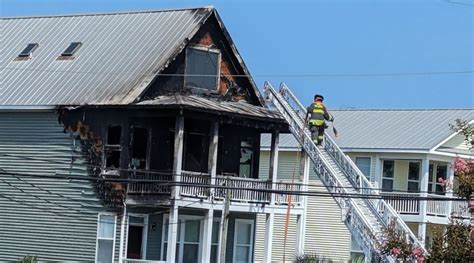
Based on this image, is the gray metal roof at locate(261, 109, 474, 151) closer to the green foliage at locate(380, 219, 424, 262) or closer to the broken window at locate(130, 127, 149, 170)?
the broken window at locate(130, 127, 149, 170)

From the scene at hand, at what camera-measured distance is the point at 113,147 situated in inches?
1494

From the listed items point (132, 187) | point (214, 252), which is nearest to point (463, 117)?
point (214, 252)

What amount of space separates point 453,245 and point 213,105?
20.5 m

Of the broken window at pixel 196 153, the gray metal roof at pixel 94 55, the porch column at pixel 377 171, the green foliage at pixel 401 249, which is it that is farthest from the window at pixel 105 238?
the green foliage at pixel 401 249

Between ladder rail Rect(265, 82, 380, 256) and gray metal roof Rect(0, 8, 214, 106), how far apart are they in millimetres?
5347

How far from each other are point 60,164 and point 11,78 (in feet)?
14.1

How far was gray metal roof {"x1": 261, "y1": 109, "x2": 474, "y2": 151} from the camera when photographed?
154 ft

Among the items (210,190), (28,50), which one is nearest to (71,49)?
(28,50)

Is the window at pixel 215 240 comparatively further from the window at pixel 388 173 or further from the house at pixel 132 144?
the window at pixel 388 173

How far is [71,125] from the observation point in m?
38.2

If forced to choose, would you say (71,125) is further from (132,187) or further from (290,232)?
(290,232)

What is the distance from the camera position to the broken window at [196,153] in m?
39.5

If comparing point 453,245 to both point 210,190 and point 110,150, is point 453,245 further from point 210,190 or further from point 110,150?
point 110,150

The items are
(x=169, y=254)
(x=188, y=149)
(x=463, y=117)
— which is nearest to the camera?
(x=169, y=254)
